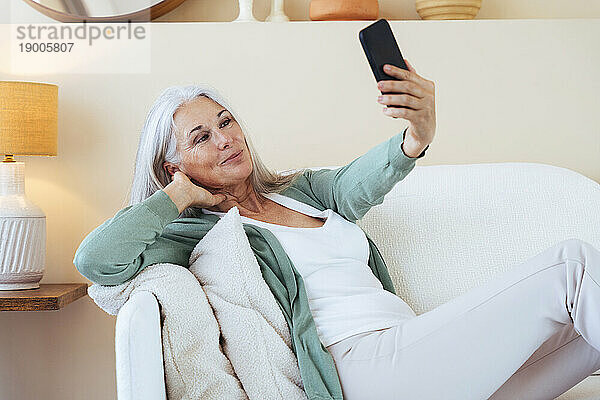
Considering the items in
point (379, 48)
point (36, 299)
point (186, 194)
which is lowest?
point (36, 299)

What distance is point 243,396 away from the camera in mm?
1307

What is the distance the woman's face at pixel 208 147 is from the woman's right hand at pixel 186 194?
42 millimetres

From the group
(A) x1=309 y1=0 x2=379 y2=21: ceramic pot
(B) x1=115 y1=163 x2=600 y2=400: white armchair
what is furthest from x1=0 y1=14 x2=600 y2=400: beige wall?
(B) x1=115 y1=163 x2=600 y2=400: white armchair

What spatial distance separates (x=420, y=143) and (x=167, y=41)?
3.58ft

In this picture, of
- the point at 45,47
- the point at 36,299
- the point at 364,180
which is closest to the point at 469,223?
the point at 364,180

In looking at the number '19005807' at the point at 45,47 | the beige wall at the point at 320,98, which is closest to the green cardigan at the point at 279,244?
the beige wall at the point at 320,98

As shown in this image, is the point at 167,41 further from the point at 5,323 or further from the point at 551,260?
the point at 551,260

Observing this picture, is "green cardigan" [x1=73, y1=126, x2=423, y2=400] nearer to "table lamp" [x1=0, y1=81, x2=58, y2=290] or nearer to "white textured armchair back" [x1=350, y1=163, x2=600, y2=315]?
"white textured armchair back" [x1=350, y1=163, x2=600, y2=315]

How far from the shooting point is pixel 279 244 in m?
1.50

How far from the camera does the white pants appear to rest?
124cm

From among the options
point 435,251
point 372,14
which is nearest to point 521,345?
point 435,251

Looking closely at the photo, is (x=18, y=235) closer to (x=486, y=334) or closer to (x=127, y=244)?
(x=127, y=244)

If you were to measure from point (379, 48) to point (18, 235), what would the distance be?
1216 mm

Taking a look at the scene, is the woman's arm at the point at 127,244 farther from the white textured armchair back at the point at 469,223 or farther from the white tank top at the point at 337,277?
the white textured armchair back at the point at 469,223
